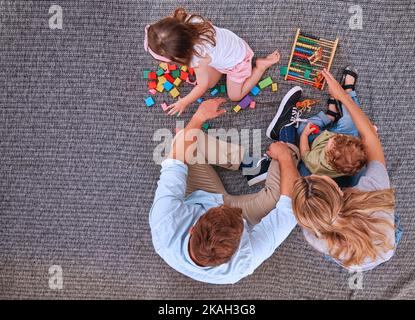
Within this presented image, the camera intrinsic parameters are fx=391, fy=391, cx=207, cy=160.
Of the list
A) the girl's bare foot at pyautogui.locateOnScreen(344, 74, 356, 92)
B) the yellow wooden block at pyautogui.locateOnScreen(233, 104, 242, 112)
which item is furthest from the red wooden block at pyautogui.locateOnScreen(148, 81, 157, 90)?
the girl's bare foot at pyautogui.locateOnScreen(344, 74, 356, 92)

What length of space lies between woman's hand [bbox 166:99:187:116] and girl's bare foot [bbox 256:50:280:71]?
0.27 metres

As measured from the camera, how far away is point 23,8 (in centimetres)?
125

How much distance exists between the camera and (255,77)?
1263 millimetres

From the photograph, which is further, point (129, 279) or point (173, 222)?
point (129, 279)

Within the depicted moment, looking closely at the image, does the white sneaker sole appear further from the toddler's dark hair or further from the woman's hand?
the toddler's dark hair

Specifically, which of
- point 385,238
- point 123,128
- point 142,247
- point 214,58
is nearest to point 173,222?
point 142,247

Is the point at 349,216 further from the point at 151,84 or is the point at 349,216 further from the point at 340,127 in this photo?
the point at 151,84

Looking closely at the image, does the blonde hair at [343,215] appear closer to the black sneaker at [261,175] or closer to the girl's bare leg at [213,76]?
the black sneaker at [261,175]

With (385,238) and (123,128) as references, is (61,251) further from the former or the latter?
(385,238)

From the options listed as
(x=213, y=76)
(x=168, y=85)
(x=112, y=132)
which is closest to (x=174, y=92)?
(x=168, y=85)

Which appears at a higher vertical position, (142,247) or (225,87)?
(225,87)

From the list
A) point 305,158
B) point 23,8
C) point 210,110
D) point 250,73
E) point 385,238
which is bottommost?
point 385,238

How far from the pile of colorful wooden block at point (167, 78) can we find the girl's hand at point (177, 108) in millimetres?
22

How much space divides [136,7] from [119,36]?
0.35 feet
